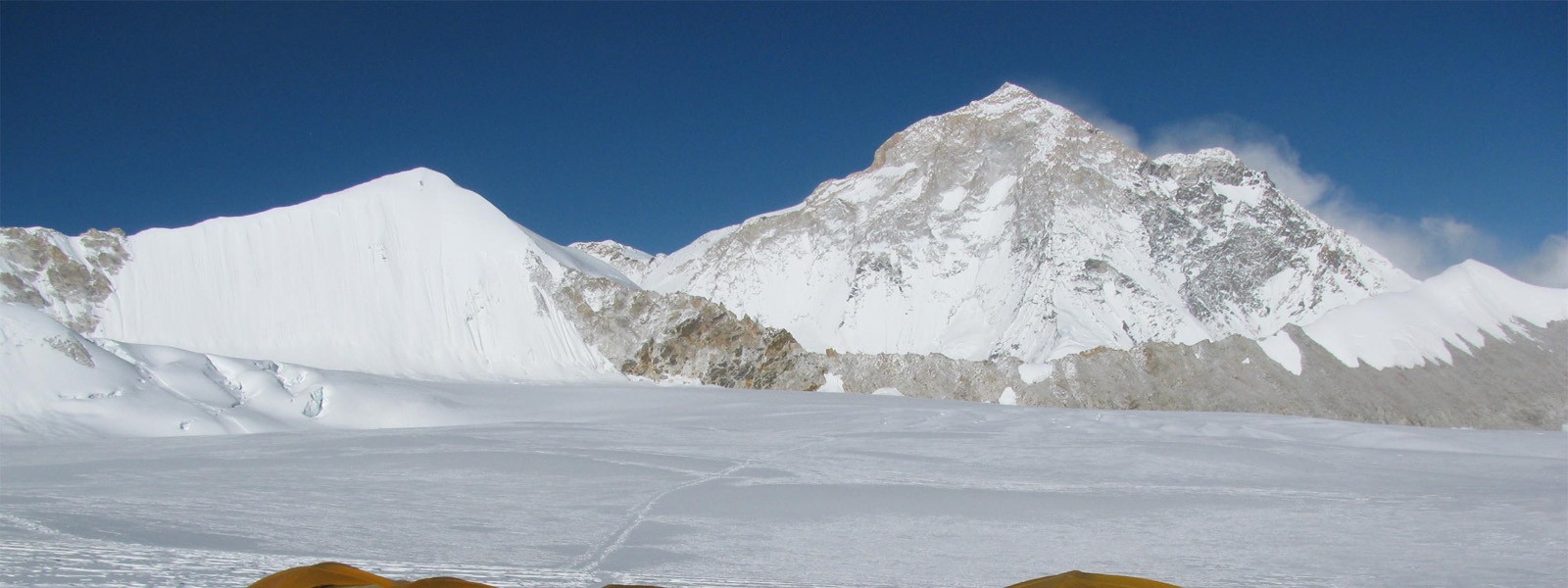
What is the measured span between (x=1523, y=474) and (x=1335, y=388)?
111 ft

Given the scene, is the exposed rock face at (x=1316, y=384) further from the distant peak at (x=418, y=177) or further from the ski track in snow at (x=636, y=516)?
the ski track in snow at (x=636, y=516)

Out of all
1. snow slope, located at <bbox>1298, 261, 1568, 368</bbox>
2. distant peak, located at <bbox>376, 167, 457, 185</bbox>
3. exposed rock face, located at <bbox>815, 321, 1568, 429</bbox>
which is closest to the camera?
exposed rock face, located at <bbox>815, 321, 1568, 429</bbox>

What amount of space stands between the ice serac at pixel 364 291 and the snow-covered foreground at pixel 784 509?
25400mm

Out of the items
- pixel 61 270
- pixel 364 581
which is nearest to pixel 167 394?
pixel 364 581

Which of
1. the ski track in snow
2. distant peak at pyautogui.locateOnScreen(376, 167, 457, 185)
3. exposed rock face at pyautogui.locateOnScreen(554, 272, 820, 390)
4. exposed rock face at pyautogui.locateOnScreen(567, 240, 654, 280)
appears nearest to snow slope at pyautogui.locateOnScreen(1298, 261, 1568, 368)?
exposed rock face at pyautogui.locateOnScreen(554, 272, 820, 390)

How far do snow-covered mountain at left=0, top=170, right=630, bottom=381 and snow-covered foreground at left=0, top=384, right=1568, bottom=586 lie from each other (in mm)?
25292

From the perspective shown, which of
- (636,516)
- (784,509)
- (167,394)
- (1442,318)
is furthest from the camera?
(1442,318)

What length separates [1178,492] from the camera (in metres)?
10.6

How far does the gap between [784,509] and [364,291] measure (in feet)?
129

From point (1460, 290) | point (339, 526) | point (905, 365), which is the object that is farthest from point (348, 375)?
point (1460, 290)

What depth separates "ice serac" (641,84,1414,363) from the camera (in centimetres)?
9319

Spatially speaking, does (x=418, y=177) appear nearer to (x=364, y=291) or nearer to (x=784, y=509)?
(x=364, y=291)

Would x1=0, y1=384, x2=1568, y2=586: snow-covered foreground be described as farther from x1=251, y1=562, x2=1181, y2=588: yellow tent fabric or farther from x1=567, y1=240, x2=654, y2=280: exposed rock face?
x1=567, y1=240, x2=654, y2=280: exposed rock face

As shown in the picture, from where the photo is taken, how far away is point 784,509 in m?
9.34
